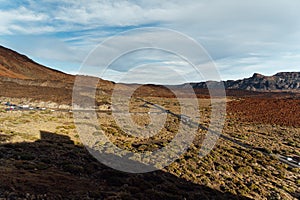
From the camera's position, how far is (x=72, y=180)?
476 inches

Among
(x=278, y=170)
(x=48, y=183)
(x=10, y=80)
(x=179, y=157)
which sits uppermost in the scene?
(x=10, y=80)

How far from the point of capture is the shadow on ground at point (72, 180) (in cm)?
1012

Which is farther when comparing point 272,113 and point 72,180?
point 272,113

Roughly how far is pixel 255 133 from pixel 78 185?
28.6 metres

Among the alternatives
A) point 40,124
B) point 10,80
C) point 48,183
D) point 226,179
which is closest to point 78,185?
point 48,183

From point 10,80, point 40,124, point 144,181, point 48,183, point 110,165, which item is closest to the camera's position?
point 48,183

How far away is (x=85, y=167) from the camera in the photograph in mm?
14828

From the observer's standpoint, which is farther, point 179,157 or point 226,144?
point 226,144

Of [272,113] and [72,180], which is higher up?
[72,180]

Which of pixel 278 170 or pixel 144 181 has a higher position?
pixel 144 181

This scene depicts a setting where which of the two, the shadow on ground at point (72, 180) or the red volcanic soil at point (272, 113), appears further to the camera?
the red volcanic soil at point (272, 113)

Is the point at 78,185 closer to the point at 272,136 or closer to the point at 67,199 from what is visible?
the point at 67,199

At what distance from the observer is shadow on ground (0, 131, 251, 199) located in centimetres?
1012

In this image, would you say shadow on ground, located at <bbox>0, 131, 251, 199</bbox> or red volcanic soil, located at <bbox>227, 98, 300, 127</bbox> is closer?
shadow on ground, located at <bbox>0, 131, 251, 199</bbox>
